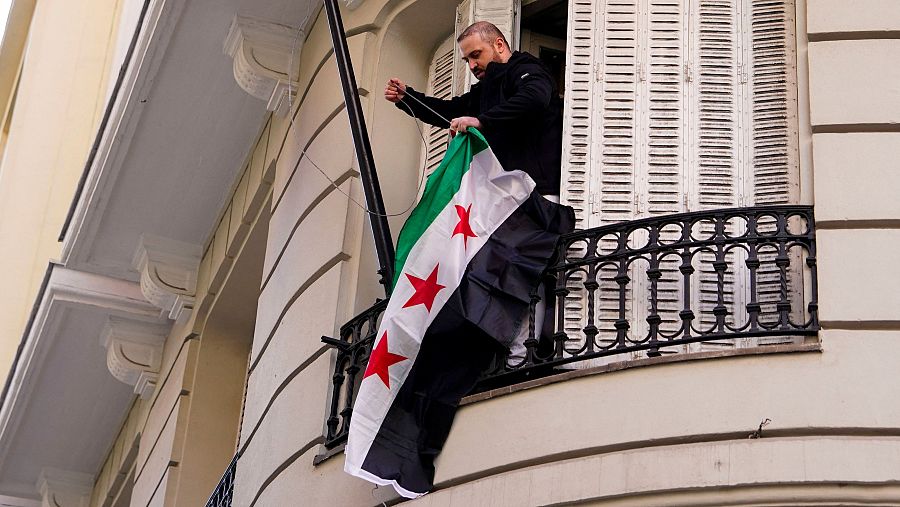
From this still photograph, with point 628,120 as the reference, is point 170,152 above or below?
above

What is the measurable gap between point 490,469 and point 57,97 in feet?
47.3

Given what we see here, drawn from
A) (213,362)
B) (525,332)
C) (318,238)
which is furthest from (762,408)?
(213,362)

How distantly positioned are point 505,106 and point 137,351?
6.71 meters

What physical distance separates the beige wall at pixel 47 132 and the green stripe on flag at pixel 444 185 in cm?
1250

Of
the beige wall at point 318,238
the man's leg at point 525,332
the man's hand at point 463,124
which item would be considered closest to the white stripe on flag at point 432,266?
the man's hand at point 463,124

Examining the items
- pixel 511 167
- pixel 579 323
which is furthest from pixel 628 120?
pixel 579 323

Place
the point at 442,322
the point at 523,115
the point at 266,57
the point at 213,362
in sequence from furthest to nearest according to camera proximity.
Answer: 1. the point at 213,362
2. the point at 266,57
3. the point at 523,115
4. the point at 442,322

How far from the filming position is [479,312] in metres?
8.57

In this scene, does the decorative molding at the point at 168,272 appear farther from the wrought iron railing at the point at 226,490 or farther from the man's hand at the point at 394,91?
the man's hand at the point at 394,91

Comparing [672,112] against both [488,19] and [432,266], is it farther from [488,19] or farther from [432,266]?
[432,266]

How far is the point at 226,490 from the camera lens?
36.5ft

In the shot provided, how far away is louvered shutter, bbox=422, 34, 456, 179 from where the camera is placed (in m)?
10.5

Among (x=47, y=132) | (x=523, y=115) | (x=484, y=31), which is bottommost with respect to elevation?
(x=523, y=115)

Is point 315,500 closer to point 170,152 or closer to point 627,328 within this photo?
point 627,328
